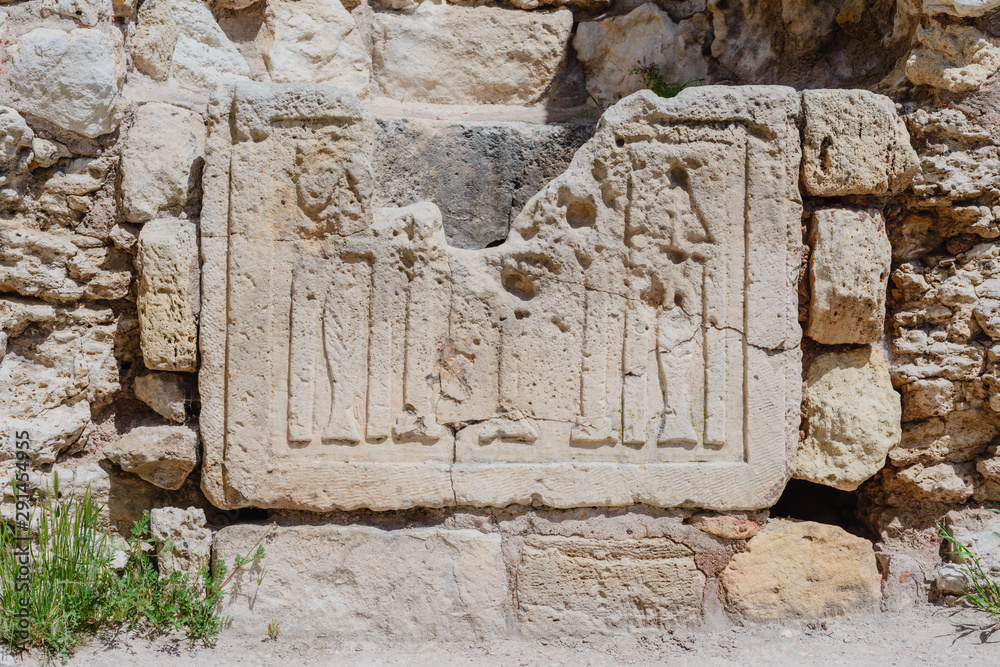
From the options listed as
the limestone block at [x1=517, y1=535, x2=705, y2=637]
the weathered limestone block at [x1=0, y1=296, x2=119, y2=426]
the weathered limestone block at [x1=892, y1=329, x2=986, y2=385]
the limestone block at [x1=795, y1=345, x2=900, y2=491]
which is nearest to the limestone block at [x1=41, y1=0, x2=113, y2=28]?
the weathered limestone block at [x1=0, y1=296, x2=119, y2=426]

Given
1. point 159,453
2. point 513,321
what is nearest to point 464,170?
point 513,321

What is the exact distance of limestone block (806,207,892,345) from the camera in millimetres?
2770

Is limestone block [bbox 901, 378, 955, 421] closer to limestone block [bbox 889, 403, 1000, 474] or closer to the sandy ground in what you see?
limestone block [bbox 889, 403, 1000, 474]

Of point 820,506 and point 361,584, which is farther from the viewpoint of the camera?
point 820,506

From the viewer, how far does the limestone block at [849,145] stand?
2777 millimetres

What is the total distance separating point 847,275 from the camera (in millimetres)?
2768

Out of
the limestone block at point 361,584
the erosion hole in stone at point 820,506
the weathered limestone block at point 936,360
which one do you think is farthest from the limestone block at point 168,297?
the weathered limestone block at point 936,360

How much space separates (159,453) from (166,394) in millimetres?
193

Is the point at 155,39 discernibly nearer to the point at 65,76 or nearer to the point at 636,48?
the point at 65,76

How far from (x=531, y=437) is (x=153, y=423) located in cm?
127

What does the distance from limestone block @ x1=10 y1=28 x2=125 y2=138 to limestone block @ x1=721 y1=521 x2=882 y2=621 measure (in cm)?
260

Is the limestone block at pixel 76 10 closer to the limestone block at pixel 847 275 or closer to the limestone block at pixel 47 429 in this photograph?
the limestone block at pixel 47 429

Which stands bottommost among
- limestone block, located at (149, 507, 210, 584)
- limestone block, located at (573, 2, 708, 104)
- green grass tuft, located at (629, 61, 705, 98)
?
limestone block, located at (149, 507, 210, 584)

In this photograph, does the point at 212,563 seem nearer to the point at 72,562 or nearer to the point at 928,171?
the point at 72,562
